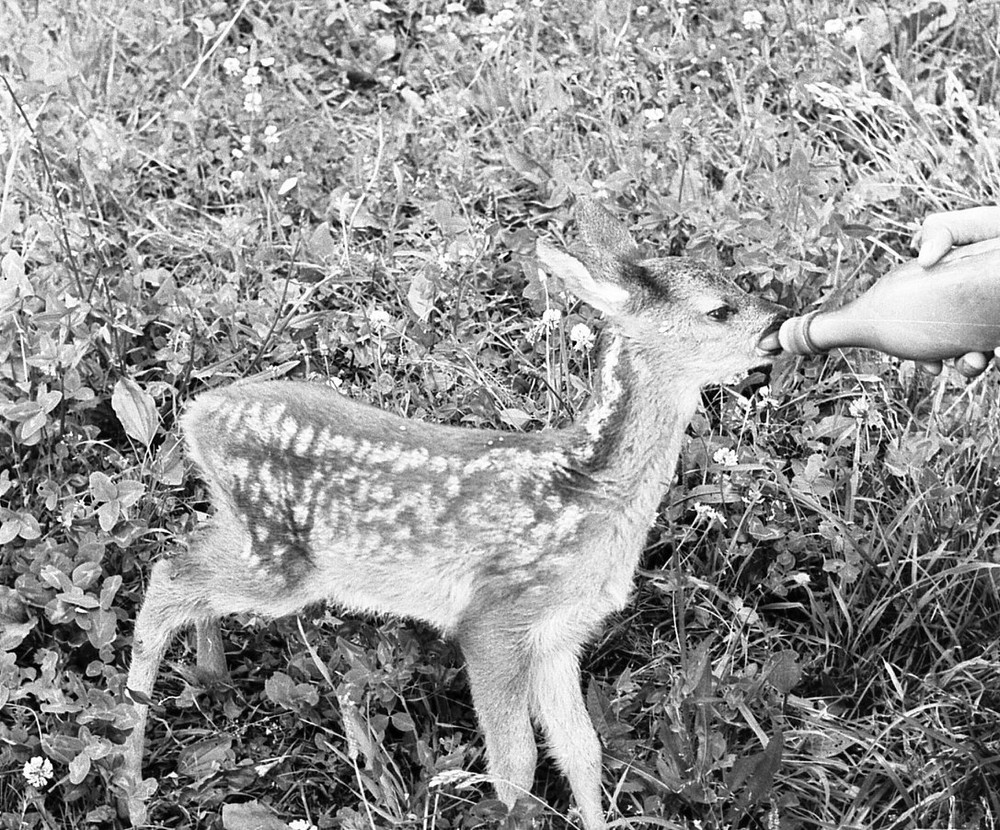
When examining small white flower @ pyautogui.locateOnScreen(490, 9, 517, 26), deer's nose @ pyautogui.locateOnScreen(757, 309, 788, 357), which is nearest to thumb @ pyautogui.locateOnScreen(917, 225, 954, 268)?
deer's nose @ pyautogui.locateOnScreen(757, 309, 788, 357)

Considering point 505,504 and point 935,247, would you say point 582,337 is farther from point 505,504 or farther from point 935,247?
point 935,247

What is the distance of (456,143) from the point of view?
6.28 m

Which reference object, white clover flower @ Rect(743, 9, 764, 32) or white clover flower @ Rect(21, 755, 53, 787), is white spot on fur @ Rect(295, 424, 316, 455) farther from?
white clover flower @ Rect(743, 9, 764, 32)

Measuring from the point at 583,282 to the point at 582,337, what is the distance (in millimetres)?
821

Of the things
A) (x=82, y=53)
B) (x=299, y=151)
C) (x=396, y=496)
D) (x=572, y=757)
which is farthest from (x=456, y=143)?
(x=572, y=757)

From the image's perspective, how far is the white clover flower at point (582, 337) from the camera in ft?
16.8

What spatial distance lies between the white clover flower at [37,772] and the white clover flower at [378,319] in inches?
73.3

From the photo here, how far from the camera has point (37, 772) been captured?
423 centimetres

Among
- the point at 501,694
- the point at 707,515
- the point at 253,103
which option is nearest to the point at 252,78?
the point at 253,103

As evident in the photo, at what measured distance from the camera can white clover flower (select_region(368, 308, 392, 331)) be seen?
5281 millimetres

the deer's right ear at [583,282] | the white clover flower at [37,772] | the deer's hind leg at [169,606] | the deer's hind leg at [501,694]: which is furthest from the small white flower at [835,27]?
the white clover flower at [37,772]

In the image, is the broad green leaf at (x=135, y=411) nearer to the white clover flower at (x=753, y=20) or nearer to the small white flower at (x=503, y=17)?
the small white flower at (x=503, y=17)

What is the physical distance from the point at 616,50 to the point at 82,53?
7.46 feet

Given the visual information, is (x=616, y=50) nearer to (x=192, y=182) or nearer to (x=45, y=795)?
(x=192, y=182)
